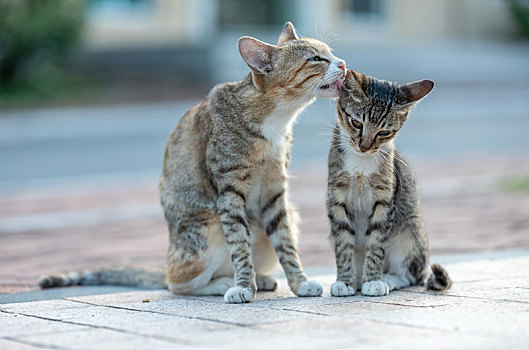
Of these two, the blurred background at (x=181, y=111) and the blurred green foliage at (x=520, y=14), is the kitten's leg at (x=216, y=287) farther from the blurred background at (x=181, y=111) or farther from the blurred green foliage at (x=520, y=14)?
the blurred green foliage at (x=520, y=14)

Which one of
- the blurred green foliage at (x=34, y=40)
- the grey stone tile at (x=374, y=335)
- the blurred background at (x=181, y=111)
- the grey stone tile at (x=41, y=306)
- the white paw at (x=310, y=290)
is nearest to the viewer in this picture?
the grey stone tile at (x=374, y=335)

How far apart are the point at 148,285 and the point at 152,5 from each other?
16.6 metres

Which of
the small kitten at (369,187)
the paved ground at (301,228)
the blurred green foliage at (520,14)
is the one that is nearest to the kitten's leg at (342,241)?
the small kitten at (369,187)

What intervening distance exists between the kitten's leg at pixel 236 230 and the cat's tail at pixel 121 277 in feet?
2.76

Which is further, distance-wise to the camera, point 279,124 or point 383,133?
point 279,124

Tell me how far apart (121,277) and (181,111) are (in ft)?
37.0

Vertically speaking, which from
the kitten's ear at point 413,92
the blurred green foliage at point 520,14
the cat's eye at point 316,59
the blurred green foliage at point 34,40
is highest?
the blurred green foliage at point 520,14

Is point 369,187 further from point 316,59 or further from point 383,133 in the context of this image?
point 316,59

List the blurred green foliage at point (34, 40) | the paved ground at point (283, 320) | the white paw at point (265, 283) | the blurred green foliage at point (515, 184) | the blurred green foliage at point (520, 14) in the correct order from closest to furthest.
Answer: the paved ground at point (283, 320), the white paw at point (265, 283), the blurred green foliage at point (515, 184), the blurred green foliage at point (34, 40), the blurred green foliage at point (520, 14)

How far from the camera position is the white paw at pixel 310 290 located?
4793 mm

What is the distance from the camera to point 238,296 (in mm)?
4703

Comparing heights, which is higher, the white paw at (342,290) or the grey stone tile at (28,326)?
the white paw at (342,290)

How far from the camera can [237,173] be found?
4.88m

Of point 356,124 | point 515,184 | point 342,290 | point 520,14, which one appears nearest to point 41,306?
point 342,290
